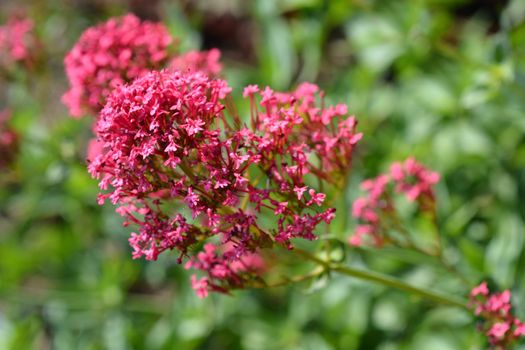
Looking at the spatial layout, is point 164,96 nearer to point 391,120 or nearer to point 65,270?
point 391,120

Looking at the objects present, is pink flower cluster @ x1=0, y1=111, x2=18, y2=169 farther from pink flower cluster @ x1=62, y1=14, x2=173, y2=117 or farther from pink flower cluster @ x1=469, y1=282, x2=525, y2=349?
pink flower cluster @ x1=469, y1=282, x2=525, y2=349

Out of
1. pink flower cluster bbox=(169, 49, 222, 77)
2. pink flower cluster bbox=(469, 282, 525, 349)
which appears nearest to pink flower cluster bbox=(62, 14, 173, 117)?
pink flower cluster bbox=(169, 49, 222, 77)

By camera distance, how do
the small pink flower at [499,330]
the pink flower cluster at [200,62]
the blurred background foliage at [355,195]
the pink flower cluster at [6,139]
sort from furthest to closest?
the pink flower cluster at [6,139] < the blurred background foliage at [355,195] < the pink flower cluster at [200,62] < the small pink flower at [499,330]

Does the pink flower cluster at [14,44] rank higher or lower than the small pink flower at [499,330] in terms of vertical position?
higher

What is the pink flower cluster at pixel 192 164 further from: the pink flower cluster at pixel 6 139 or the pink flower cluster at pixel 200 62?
the pink flower cluster at pixel 6 139

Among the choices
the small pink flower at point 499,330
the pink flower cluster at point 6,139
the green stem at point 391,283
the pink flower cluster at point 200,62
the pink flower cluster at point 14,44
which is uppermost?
the pink flower cluster at point 14,44

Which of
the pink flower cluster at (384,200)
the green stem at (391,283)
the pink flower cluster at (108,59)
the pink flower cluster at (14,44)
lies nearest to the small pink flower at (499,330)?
the green stem at (391,283)

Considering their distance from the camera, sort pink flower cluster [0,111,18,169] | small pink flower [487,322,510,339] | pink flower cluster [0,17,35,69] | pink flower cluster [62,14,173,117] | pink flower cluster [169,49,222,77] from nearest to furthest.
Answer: small pink flower [487,322,510,339]
pink flower cluster [62,14,173,117]
pink flower cluster [169,49,222,77]
pink flower cluster [0,111,18,169]
pink flower cluster [0,17,35,69]

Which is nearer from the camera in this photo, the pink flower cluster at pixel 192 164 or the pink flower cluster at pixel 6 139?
the pink flower cluster at pixel 192 164
